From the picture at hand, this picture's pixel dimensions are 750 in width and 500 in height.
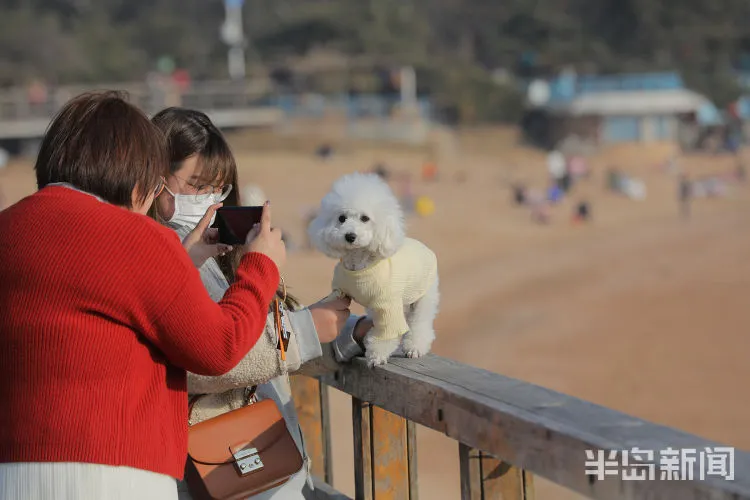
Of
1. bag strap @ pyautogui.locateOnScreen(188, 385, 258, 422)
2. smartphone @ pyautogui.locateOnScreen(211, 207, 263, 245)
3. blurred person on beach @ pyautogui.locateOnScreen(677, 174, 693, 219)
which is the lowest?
blurred person on beach @ pyautogui.locateOnScreen(677, 174, 693, 219)

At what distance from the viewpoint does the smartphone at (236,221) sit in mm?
2447

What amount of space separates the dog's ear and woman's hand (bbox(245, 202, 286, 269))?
83 cm

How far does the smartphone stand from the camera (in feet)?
8.03

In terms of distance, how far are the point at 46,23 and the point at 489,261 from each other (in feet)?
142

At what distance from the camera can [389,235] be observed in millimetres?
3211

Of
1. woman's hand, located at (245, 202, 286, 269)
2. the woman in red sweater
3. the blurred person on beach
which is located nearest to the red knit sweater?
the woman in red sweater

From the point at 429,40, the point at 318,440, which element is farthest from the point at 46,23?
the point at 318,440

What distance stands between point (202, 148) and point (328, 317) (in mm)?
582

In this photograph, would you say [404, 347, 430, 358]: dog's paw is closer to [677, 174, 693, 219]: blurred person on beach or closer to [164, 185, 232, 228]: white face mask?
[164, 185, 232, 228]: white face mask

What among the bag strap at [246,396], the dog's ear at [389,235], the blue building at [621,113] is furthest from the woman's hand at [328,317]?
the blue building at [621,113]

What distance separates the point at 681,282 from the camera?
75.4 ft

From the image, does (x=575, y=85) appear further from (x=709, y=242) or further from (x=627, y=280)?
(x=627, y=280)

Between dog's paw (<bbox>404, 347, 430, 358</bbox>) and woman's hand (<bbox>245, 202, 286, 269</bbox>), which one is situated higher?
woman's hand (<bbox>245, 202, 286, 269</bbox>)

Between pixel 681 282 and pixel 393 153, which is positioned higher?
pixel 393 153
